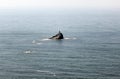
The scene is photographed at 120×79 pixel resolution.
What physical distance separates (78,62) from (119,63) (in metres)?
16.0

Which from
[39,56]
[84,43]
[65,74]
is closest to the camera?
[65,74]

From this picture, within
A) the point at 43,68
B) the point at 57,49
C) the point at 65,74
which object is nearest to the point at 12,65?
the point at 43,68

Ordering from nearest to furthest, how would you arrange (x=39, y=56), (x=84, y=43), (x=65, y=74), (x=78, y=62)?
(x=65, y=74), (x=78, y=62), (x=39, y=56), (x=84, y=43)

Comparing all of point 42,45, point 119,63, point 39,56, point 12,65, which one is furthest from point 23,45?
point 119,63

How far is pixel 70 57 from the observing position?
15575 cm

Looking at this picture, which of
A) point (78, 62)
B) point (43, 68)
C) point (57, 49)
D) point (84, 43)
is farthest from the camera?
point (84, 43)

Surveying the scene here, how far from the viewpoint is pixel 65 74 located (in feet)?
421

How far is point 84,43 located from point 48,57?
123 feet

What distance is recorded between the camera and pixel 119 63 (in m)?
143

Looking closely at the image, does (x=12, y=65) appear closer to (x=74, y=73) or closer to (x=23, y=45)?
(x=74, y=73)

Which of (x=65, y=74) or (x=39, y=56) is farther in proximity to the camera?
(x=39, y=56)

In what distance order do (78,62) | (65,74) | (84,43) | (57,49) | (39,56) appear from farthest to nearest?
(84,43) → (57,49) → (39,56) → (78,62) → (65,74)

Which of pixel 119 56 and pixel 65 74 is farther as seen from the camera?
pixel 119 56

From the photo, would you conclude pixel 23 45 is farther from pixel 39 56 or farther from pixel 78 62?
pixel 78 62
